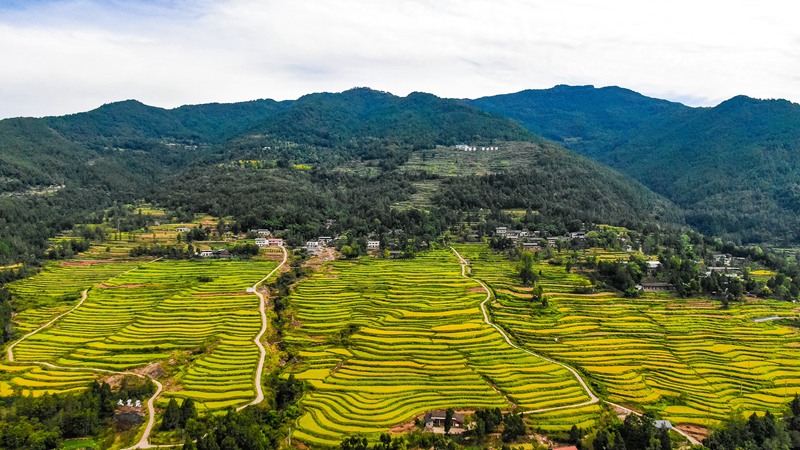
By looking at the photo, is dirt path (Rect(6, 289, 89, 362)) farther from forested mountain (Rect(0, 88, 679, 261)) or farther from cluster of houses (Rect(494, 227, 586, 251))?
cluster of houses (Rect(494, 227, 586, 251))

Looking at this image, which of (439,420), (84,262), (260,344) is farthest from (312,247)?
(439,420)

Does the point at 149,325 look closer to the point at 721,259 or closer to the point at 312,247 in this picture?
the point at 312,247

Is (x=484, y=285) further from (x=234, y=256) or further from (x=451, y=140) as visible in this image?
(x=451, y=140)

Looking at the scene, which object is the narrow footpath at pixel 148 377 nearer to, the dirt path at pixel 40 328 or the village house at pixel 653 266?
the dirt path at pixel 40 328

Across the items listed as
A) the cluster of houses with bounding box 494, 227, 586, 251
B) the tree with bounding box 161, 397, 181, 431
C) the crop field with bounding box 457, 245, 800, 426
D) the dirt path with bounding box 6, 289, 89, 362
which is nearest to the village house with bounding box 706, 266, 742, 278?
the crop field with bounding box 457, 245, 800, 426

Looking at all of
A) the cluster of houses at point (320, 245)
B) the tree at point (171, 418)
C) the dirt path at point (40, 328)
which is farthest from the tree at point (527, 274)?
the dirt path at point (40, 328)

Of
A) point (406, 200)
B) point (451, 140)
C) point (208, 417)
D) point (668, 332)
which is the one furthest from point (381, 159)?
point (208, 417)
